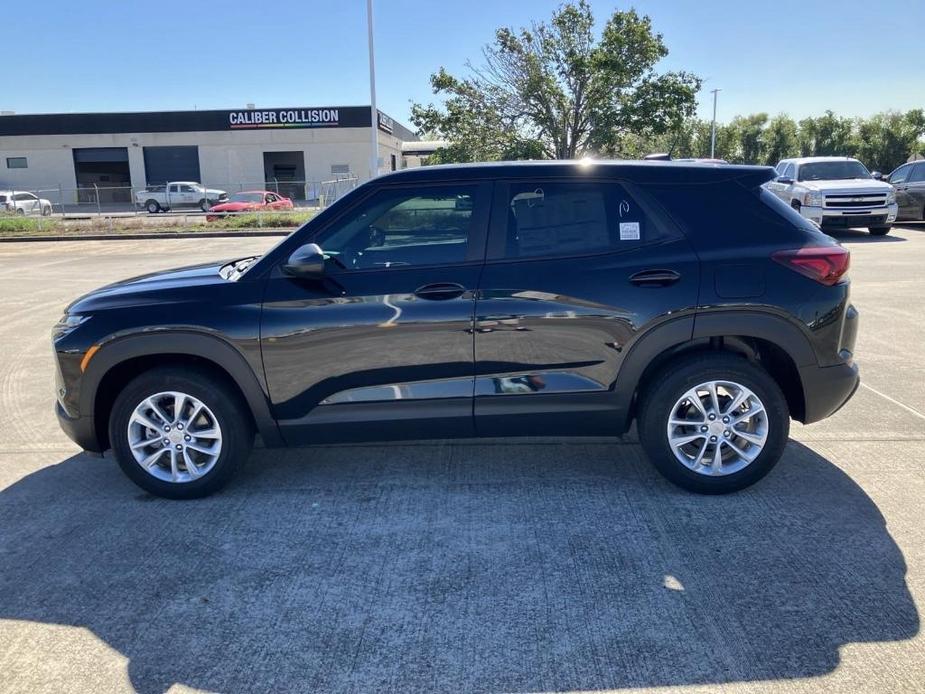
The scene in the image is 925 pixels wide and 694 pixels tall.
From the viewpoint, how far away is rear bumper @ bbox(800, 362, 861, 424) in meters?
4.19

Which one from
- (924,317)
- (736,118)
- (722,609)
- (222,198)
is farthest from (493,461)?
(736,118)

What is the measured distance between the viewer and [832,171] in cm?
1861

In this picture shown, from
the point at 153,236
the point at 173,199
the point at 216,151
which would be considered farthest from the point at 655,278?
the point at 216,151

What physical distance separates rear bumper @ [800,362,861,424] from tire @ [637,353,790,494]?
159 millimetres

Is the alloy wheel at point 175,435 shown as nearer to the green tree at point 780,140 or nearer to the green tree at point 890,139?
the green tree at point 890,139

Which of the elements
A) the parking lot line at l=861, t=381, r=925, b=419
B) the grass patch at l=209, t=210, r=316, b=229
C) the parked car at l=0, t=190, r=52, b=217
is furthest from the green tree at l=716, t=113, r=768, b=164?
the parking lot line at l=861, t=381, r=925, b=419

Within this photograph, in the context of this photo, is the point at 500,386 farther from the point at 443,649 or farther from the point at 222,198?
the point at 222,198

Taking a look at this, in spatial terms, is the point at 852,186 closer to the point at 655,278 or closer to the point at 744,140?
the point at 655,278

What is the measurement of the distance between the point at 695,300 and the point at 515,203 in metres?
1.11

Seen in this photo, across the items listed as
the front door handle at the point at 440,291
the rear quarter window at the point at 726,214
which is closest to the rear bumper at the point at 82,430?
the front door handle at the point at 440,291

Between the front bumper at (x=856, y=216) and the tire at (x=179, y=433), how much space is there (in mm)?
16256

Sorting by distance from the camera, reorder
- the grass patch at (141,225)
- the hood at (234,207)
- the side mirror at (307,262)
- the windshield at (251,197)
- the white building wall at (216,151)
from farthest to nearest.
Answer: the white building wall at (216,151) < the windshield at (251,197) < the hood at (234,207) < the grass patch at (141,225) < the side mirror at (307,262)

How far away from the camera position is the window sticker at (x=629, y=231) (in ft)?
13.8

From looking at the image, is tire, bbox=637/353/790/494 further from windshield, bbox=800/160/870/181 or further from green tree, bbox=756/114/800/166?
green tree, bbox=756/114/800/166
